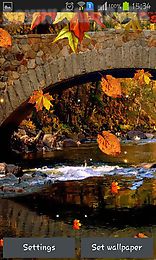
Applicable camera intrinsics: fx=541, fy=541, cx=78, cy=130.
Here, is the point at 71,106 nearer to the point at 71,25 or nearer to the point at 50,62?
the point at 50,62

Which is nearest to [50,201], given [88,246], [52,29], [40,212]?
[40,212]

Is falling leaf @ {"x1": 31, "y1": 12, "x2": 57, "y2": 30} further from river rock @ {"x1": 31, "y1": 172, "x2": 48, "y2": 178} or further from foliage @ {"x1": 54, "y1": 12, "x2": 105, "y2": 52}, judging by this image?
river rock @ {"x1": 31, "y1": 172, "x2": 48, "y2": 178}

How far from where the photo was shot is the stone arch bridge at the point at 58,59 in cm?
1193

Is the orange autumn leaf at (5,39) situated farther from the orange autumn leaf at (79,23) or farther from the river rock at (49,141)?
the river rock at (49,141)

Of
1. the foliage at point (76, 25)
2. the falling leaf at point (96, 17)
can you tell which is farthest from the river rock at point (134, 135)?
the falling leaf at point (96, 17)

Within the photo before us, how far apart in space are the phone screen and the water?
0.6 inches

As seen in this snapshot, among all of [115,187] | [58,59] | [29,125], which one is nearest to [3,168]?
[58,59]

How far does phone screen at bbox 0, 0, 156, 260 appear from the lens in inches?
268

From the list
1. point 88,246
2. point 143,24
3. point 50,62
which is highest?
point 143,24

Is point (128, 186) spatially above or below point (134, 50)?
below

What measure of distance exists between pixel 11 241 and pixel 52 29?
291 inches

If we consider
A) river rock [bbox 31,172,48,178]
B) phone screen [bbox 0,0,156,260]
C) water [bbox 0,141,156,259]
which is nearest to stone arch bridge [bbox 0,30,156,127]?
phone screen [bbox 0,0,156,260]

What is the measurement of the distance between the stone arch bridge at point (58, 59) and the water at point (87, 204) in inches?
85.9

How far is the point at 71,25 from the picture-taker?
31.3 feet
